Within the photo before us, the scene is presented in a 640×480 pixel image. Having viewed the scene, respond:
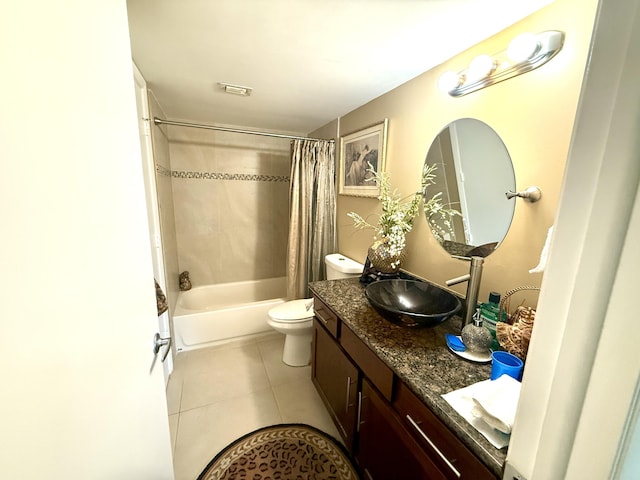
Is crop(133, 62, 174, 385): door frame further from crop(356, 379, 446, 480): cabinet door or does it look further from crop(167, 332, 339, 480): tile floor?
crop(356, 379, 446, 480): cabinet door

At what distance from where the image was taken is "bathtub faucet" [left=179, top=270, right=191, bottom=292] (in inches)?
110

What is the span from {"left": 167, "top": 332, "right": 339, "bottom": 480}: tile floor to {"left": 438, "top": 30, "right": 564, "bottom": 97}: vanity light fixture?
2.09 meters

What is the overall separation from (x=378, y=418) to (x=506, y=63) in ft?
5.32

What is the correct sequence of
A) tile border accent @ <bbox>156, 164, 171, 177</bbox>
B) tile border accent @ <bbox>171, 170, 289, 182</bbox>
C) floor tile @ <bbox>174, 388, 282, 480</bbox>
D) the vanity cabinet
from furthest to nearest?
tile border accent @ <bbox>171, 170, 289, 182</bbox> → tile border accent @ <bbox>156, 164, 171, 177</bbox> → floor tile @ <bbox>174, 388, 282, 480</bbox> → the vanity cabinet

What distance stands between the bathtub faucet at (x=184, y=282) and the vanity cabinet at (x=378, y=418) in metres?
1.74

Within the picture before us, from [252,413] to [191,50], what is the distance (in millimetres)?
2198

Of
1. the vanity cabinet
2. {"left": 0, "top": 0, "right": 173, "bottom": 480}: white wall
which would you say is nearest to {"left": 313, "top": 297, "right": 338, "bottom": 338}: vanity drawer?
the vanity cabinet

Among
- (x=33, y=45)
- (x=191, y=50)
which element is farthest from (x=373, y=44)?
(x=33, y=45)

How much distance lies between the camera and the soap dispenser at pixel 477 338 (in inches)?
39.4

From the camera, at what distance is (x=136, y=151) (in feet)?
2.75

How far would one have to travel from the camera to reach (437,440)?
80cm

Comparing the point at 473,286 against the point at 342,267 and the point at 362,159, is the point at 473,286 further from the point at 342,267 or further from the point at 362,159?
the point at 362,159

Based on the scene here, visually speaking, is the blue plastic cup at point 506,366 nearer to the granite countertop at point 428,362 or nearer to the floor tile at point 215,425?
the granite countertop at point 428,362

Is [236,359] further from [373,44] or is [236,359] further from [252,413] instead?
[373,44]
